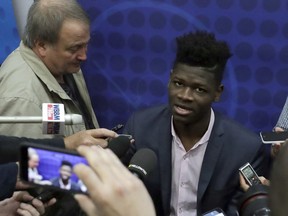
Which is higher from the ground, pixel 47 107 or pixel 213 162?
pixel 47 107

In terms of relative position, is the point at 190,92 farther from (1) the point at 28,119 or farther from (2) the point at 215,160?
(1) the point at 28,119

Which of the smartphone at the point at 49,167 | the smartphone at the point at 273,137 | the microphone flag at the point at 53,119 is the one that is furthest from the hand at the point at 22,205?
the smartphone at the point at 273,137

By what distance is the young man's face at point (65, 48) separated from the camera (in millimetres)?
2094

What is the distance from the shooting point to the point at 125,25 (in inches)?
91.6

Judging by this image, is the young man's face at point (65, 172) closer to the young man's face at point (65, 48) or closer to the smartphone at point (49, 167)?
the smartphone at point (49, 167)

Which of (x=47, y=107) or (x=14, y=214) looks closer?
(x=47, y=107)

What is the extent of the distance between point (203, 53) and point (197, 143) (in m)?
0.32

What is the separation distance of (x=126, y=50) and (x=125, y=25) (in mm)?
110

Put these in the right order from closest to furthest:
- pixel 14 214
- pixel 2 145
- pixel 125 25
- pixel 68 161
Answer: pixel 68 161 < pixel 14 214 < pixel 2 145 < pixel 125 25

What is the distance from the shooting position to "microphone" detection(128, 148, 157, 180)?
1180 millimetres

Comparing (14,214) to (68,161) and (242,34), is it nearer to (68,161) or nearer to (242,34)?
(68,161)

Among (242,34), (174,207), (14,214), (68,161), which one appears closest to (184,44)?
(242,34)

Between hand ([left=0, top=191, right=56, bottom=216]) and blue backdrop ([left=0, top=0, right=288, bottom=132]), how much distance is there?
1126mm

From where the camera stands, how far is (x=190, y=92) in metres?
1.83
